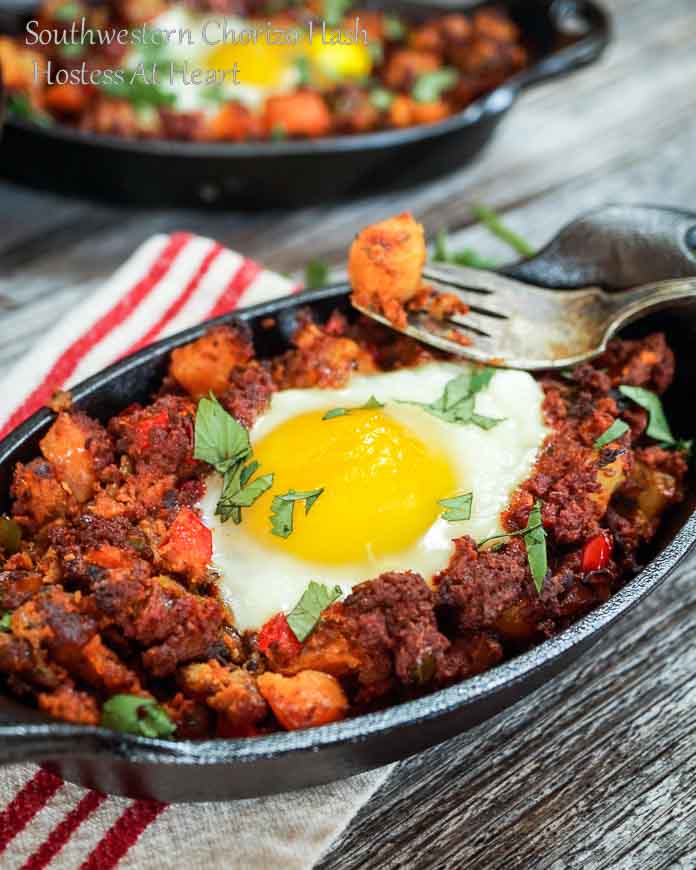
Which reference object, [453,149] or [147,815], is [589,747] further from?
[453,149]

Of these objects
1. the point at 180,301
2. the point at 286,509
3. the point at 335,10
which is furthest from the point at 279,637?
the point at 335,10

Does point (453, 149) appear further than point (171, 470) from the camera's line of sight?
Yes

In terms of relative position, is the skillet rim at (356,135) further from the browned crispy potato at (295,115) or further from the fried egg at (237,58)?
the fried egg at (237,58)

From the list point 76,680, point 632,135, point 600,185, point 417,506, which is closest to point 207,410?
point 417,506

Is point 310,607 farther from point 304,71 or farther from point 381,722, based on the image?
point 304,71

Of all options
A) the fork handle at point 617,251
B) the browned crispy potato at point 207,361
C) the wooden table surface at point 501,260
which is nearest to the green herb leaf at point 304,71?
the wooden table surface at point 501,260

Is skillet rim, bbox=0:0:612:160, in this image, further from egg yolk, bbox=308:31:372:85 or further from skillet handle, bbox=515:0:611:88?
egg yolk, bbox=308:31:372:85
